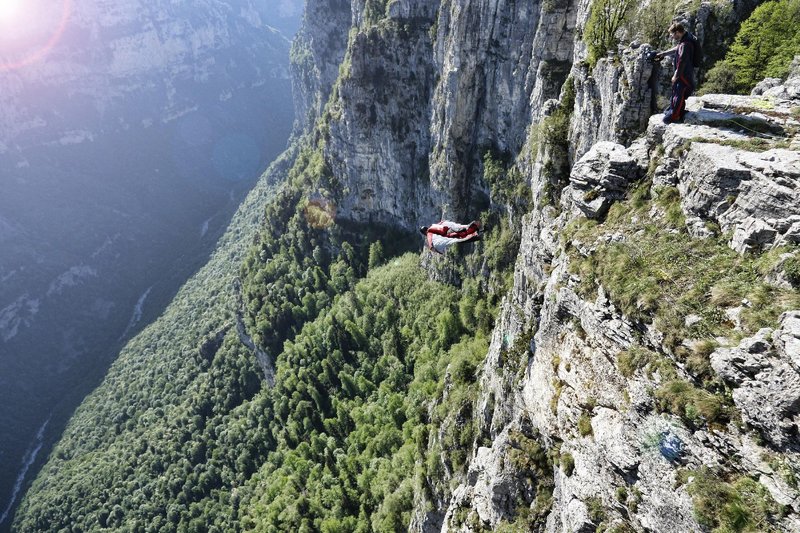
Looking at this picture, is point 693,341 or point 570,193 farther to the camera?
point 570,193

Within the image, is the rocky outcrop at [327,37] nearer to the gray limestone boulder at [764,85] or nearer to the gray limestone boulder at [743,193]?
the gray limestone boulder at [764,85]

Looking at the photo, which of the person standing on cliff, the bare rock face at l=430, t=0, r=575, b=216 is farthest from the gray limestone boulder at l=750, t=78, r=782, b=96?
the bare rock face at l=430, t=0, r=575, b=216

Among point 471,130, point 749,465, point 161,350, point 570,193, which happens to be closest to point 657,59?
point 570,193

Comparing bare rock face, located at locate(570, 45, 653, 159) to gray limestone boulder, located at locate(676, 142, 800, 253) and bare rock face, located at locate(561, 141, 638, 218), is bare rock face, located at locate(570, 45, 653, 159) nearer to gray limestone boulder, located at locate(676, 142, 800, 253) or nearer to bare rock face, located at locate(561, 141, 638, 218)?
bare rock face, located at locate(561, 141, 638, 218)

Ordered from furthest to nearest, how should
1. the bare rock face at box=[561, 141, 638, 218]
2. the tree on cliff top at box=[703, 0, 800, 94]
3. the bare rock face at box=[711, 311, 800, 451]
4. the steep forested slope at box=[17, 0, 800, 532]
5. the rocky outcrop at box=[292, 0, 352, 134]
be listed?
1. the rocky outcrop at box=[292, 0, 352, 134]
2. the tree on cliff top at box=[703, 0, 800, 94]
3. the bare rock face at box=[561, 141, 638, 218]
4. the steep forested slope at box=[17, 0, 800, 532]
5. the bare rock face at box=[711, 311, 800, 451]

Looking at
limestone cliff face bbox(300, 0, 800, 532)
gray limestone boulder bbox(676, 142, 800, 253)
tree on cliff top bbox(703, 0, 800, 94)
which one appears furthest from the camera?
tree on cliff top bbox(703, 0, 800, 94)

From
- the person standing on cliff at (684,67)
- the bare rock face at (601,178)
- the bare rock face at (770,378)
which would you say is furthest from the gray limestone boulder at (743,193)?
the bare rock face at (770,378)

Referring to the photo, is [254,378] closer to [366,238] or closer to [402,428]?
[366,238]
